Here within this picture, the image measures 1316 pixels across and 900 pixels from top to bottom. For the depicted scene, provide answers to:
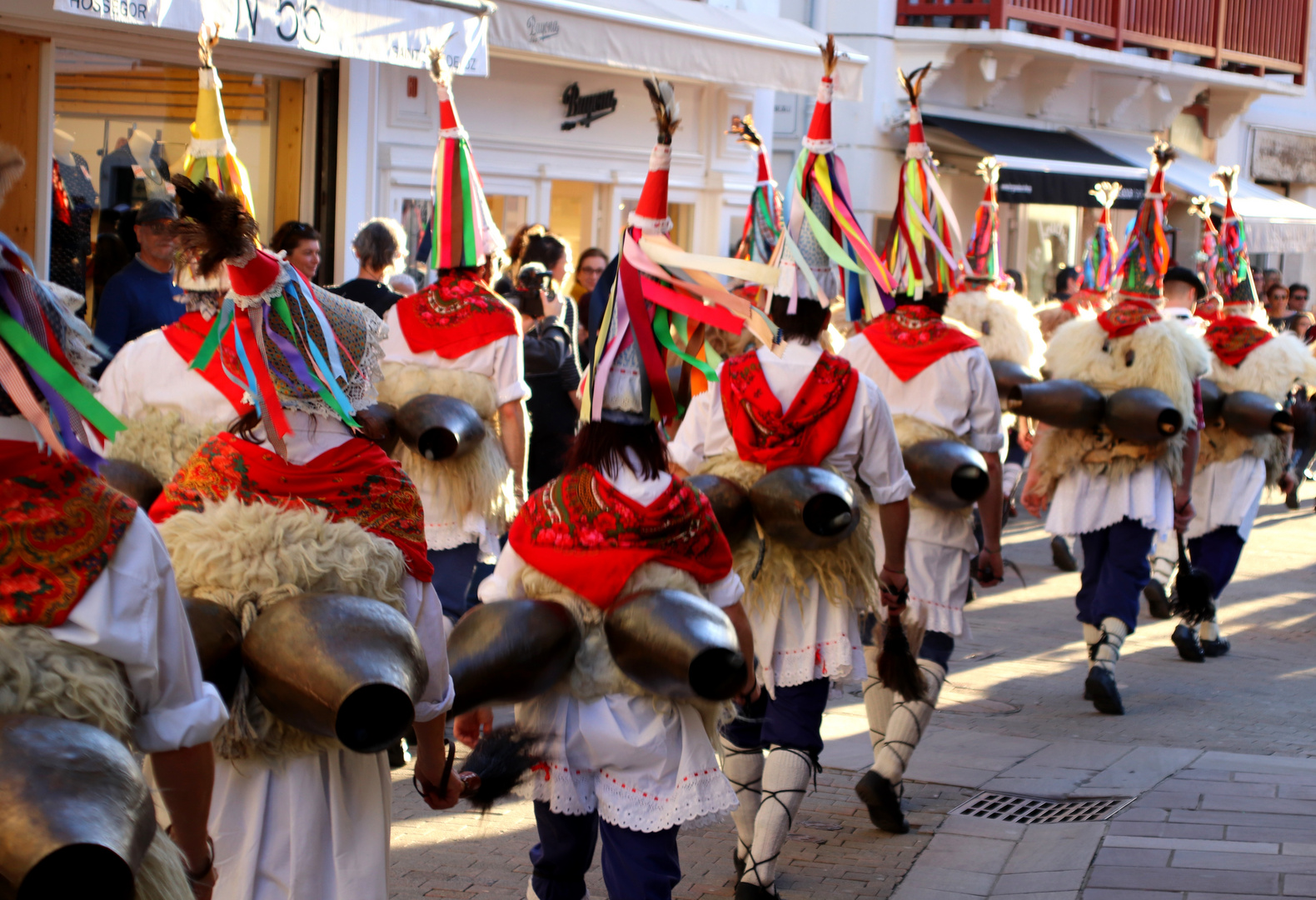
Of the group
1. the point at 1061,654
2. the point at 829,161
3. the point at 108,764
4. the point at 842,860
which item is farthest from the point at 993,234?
the point at 108,764

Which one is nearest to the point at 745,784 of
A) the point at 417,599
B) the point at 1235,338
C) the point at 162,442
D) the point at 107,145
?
the point at 417,599

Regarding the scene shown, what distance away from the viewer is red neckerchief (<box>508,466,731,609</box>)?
333 cm

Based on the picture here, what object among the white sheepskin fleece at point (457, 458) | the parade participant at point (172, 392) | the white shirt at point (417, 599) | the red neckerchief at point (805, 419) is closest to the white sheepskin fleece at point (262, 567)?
the white shirt at point (417, 599)

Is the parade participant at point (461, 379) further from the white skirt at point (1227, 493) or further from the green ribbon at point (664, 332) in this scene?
the white skirt at point (1227, 493)

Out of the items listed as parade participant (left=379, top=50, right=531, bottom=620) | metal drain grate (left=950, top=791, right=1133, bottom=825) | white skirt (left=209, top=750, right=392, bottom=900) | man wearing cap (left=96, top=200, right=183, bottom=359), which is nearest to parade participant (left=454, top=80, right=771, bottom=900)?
white skirt (left=209, top=750, right=392, bottom=900)

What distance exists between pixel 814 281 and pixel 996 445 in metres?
1.45

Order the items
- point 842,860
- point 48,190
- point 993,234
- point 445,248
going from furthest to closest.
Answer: point 993,234 < point 48,190 < point 445,248 < point 842,860

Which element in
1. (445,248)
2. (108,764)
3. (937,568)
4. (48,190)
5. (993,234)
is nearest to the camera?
(108,764)

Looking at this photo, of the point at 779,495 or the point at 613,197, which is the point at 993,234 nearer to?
the point at 613,197

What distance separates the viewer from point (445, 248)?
6.20m

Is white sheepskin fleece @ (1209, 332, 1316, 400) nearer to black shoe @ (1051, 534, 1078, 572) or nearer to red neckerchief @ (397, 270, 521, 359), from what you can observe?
black shoe @ (1051, 534, 1078, 572)

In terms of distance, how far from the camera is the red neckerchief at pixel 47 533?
79.0 inches

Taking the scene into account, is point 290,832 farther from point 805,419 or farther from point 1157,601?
point 1157,601

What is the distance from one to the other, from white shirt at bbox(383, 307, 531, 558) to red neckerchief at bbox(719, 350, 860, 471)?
5.38 ft
